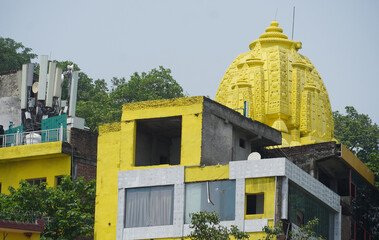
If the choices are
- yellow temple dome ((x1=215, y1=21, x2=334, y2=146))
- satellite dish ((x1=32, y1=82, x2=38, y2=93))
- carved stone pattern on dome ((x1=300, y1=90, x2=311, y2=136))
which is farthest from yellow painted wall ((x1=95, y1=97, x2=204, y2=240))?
carved stone pattern on dome ((x1=300, y1=90, x2=311, y2=136))

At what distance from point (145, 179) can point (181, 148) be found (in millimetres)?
1892

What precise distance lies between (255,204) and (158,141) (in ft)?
18.9

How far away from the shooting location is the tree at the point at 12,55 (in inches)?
3270

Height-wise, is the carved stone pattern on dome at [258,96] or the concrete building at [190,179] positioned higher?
the carved stone pattern on dome at [258,96]

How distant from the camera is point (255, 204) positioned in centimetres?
4131

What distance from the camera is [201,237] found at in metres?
36.2

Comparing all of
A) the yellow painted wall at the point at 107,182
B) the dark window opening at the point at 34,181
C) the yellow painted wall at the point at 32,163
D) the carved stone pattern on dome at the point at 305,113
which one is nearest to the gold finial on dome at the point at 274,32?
the carved stone pattern on dome at the point at 305,113

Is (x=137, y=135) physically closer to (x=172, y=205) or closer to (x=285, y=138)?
(x=172, y=205)

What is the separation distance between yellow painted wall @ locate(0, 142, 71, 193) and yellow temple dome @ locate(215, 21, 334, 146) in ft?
46.4

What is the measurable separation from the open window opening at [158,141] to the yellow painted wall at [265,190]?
14.8 ft

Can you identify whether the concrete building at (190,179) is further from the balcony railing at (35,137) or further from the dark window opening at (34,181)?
the dark window opening at (34,181)

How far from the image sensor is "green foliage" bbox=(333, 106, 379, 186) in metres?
78.7

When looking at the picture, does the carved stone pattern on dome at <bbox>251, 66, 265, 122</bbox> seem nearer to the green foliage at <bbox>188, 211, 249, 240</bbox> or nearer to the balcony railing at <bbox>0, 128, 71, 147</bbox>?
the balcony railing at <bbox>0, 128, 71, 147</bbox>

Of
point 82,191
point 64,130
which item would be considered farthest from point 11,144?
point 82,191
